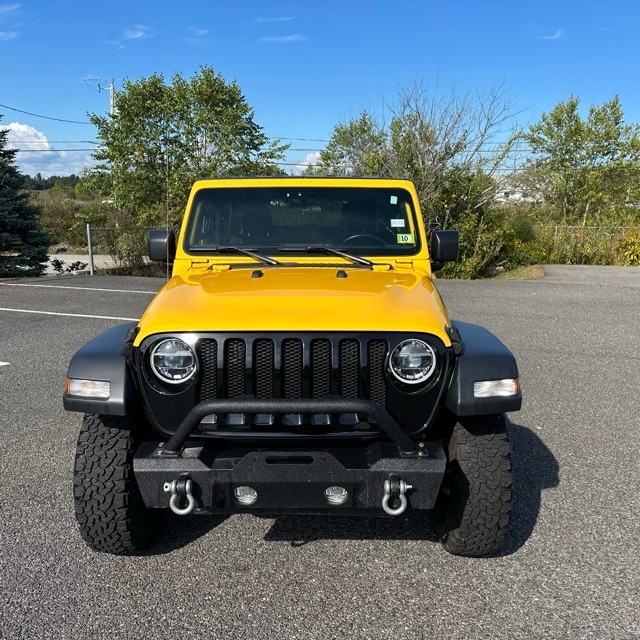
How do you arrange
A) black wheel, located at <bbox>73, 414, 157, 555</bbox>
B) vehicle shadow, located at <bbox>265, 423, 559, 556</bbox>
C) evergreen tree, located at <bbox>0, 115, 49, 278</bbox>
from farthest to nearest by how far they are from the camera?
evergreen tree, located at <bbox>0, 115, 49, 278</bbox>
vehicle shadow, located at <bbox>265, 423, 559, 556</bbox>
black wheel, located at <bbox>73, 414, 157, 555</bbox>

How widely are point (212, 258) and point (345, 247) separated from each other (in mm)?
812

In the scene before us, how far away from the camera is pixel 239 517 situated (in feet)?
11.2

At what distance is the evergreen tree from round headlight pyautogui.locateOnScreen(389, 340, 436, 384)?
1516cm

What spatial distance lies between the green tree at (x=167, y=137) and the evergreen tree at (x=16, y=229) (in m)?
3.42

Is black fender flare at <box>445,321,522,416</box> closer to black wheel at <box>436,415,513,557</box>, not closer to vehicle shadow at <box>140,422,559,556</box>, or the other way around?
black wheel at <box>436,415,513,557</box>

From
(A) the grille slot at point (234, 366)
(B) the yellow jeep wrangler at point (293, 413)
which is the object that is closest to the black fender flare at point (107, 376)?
(B) the yellow jeep wrangler at point (293, 413)

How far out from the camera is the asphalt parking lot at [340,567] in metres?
2.51

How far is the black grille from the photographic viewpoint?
259cm

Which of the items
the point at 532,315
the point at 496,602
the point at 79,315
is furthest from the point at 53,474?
the point at 532,315

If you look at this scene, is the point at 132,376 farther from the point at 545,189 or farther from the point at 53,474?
the point at 545,189

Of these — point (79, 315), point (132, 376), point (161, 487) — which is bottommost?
point (79, 315)

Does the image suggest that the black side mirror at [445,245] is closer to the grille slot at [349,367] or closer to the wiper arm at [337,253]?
the wiper arm at [337,253]

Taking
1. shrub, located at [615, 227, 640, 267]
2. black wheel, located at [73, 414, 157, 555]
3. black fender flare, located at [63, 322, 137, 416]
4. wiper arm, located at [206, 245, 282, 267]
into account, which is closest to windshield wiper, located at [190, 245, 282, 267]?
wiper arm, located at [206, 245, 282, 267]

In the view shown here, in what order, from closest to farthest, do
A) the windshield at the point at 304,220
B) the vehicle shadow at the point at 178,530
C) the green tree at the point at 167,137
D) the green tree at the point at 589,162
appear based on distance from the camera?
the vehicle shadow at the point at 178,530 → the windshield at the point at 304,220 → the green tree at the point at 167,137 → the green tree at the point at 589,162
